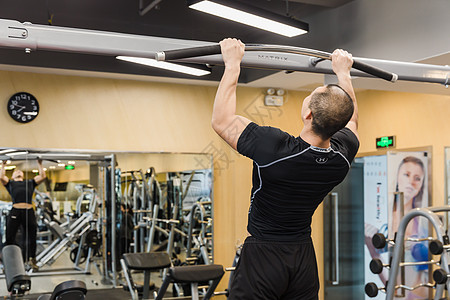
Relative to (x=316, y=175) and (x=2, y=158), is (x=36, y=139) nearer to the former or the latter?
(x=2, y=158)

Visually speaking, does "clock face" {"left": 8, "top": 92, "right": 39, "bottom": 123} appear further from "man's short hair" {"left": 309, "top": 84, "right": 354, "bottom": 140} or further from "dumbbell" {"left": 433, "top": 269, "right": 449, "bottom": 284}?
"man's short hair" {"left": 309, "top": 84, "right": 354, "bottom": 140}

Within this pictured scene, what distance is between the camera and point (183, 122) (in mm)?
6039

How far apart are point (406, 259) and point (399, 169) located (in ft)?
2.96

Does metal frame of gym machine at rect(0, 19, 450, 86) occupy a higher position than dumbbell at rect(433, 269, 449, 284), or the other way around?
metal frame of gym machine at rect(0, 19, 450, 86)

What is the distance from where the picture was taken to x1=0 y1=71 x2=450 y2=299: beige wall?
5.43m

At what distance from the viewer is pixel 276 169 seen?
1726mm

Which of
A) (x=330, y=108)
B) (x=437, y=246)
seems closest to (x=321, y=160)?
(x=330, y=108)

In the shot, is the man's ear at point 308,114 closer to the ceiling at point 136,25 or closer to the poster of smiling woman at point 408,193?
the ceiling at point 136,25

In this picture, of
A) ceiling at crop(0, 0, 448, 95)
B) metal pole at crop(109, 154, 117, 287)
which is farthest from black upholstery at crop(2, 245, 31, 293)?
ceiling at crop(0, 0, 448, 95)

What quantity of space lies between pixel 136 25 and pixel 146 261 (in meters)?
2.17

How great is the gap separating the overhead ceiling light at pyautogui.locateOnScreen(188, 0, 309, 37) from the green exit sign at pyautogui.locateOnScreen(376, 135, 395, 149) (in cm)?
227

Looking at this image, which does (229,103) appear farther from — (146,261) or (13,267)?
(146,261)

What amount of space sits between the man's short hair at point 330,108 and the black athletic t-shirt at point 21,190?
413 cm

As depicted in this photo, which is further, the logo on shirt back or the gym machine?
the gym machine
